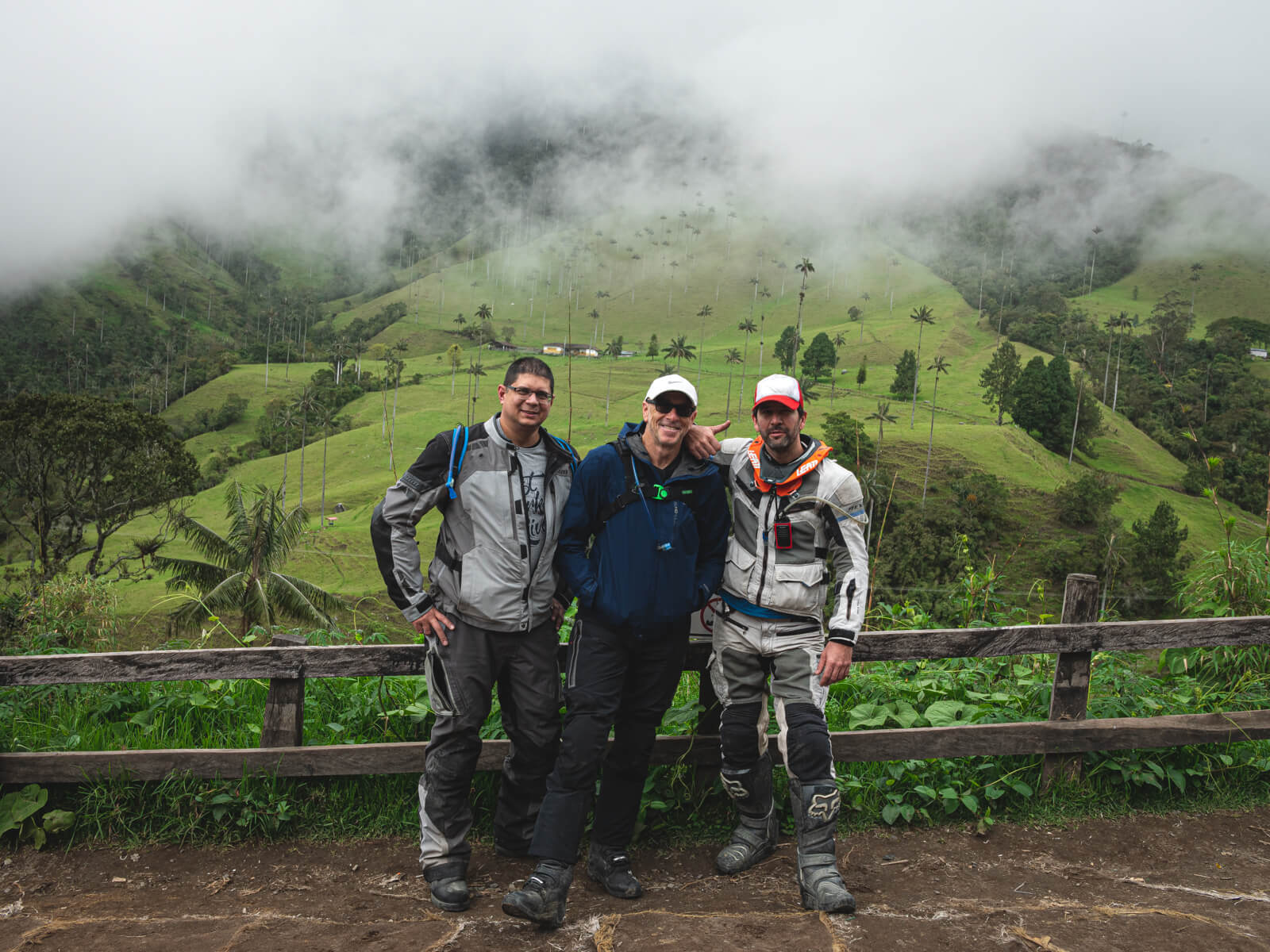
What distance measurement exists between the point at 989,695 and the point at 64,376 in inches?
6608

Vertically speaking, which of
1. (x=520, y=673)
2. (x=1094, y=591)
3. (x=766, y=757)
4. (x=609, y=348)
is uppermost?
(x=609, y=348)

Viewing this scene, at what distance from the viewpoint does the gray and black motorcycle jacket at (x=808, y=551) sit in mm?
4008

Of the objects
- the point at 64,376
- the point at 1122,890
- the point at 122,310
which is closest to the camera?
the point at 1122,890

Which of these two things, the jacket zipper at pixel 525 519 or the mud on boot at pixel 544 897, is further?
the jacket zipper at pixel 525 519

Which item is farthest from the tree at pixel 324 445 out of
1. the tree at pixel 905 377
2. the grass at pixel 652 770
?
the grass at pixel 652 770

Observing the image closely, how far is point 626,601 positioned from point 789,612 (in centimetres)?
76

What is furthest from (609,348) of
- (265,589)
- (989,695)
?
(989,695)

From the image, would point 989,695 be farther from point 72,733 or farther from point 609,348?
point 609,348

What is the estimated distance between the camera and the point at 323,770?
14.4ft

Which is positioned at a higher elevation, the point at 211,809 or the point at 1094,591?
the point at 1094,591

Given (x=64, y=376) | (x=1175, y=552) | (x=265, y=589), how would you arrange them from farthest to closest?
(x=64, y=376)
(x=1175, y=552)
(x=265, y=589)

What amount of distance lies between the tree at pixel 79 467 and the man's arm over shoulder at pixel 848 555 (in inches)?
2090

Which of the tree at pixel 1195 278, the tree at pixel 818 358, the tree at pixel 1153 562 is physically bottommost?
the tree at pixel 1153 562

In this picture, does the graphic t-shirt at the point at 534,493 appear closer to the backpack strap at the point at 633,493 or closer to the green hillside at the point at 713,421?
the backpack strap at the point at 633,493
